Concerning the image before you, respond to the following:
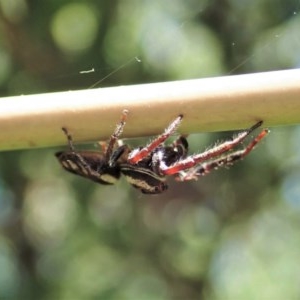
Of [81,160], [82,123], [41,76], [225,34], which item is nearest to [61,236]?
[41,76]

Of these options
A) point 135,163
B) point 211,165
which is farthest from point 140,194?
point 135,163

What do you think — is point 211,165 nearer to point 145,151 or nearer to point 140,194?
point 145,151

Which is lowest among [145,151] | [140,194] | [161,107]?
[161,107]

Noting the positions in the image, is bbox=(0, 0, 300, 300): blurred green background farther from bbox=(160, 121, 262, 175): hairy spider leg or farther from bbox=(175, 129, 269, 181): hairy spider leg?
bbox=(160, 121, 262, 175): hairy spider leg

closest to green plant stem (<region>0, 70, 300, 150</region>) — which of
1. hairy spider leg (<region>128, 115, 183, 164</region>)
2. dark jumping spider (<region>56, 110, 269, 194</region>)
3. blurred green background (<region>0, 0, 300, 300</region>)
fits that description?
hairy spider leg (<region>128, 115, 183, 164</region>)

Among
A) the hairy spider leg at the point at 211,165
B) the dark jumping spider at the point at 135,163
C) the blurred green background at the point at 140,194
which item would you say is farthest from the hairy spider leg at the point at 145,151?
the blurred green background at the point at 140,194

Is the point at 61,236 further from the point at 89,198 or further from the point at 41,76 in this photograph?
the point at 41,76
